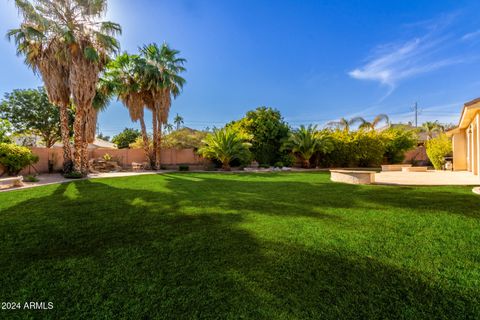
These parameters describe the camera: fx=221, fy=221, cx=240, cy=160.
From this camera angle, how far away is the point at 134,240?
3.39 m

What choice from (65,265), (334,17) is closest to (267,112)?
(334,17)

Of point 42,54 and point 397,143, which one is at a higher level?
point 42,54

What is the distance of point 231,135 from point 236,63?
6.21 m

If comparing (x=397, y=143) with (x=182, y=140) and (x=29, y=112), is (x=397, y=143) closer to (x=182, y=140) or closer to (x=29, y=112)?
(x=182, y=140)

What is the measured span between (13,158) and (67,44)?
705 centimetres

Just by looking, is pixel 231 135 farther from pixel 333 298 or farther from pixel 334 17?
pixel 333 298

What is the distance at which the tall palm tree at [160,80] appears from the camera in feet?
56.5

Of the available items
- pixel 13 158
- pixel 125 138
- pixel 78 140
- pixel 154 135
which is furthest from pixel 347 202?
pixel 125 138

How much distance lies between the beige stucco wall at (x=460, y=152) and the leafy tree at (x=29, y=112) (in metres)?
34.7

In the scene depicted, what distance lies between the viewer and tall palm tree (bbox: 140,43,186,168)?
17.2 meters

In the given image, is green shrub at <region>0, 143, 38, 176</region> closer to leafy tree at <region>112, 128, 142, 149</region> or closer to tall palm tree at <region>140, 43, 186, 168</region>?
tall palm tree at <region>140, 43, 186, 168</region>

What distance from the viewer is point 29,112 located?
1005 inches

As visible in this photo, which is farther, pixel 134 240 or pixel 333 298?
pixel 134 240

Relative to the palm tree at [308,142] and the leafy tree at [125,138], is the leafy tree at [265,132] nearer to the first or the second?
the palm tree at [308,142]
